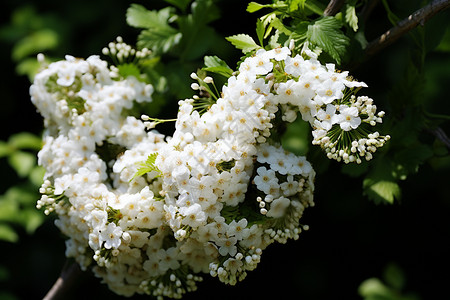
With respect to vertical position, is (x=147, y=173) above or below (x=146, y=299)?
above

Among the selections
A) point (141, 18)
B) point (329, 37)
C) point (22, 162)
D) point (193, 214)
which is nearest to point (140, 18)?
point (141, 18)

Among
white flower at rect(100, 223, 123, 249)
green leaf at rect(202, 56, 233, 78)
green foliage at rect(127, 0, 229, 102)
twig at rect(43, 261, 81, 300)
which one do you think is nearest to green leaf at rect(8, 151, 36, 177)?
twig at rect(43, 261, 81, 300)

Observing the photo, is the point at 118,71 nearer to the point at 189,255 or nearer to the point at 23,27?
the point at 189,255

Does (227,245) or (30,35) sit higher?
(227,245)

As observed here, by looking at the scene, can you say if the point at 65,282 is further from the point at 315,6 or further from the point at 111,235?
the point at 315,6

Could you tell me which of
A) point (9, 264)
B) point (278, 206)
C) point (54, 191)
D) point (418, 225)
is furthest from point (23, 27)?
point (418, 225)
